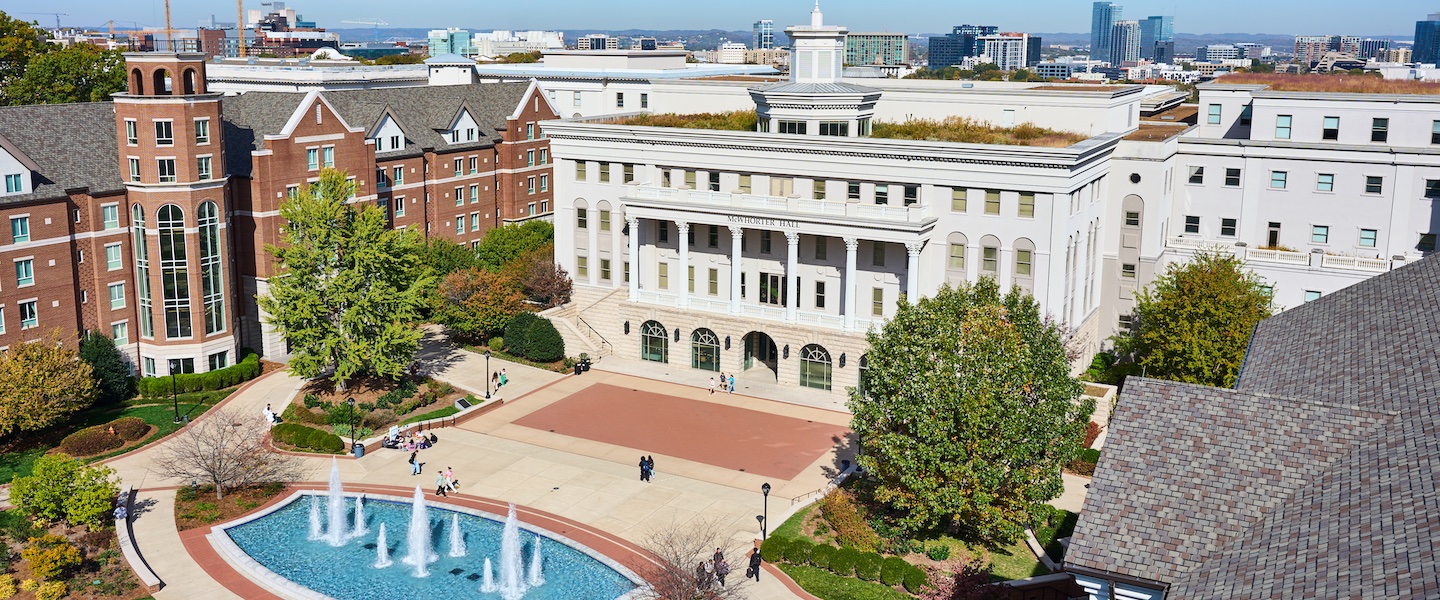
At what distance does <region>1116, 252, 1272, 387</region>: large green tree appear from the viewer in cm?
5491

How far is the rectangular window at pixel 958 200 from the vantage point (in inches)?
2453

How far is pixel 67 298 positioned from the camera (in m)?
61.1

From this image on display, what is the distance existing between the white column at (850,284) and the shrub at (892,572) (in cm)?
2376

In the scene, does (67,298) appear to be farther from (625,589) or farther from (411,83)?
(411,83)

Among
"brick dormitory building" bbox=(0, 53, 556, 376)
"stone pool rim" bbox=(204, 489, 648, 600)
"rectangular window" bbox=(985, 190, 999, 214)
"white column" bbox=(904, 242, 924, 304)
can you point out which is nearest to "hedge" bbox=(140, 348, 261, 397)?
"brick dormitory building" bbox=(0, 53, 556, 376)

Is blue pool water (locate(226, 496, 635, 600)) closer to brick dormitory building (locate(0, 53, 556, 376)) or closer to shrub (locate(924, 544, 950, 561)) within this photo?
shrub (locate(924, 544, 950, 561))

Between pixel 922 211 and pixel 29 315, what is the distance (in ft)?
151

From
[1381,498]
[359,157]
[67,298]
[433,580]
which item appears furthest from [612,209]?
[1381,498]

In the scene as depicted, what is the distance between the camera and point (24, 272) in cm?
5947

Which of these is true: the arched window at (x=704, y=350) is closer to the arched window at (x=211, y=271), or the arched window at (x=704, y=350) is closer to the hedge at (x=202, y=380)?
the hedge at (x=202, y=380)

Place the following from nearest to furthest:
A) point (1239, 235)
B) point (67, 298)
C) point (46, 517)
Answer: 1. point (46, 517)
2. point (67, 298)
3. point (1239, 235)

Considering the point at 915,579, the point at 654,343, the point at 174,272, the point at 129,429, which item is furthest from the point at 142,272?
the point at 915,579

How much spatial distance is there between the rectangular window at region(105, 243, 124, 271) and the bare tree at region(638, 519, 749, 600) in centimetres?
3600

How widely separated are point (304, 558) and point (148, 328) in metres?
27.0
